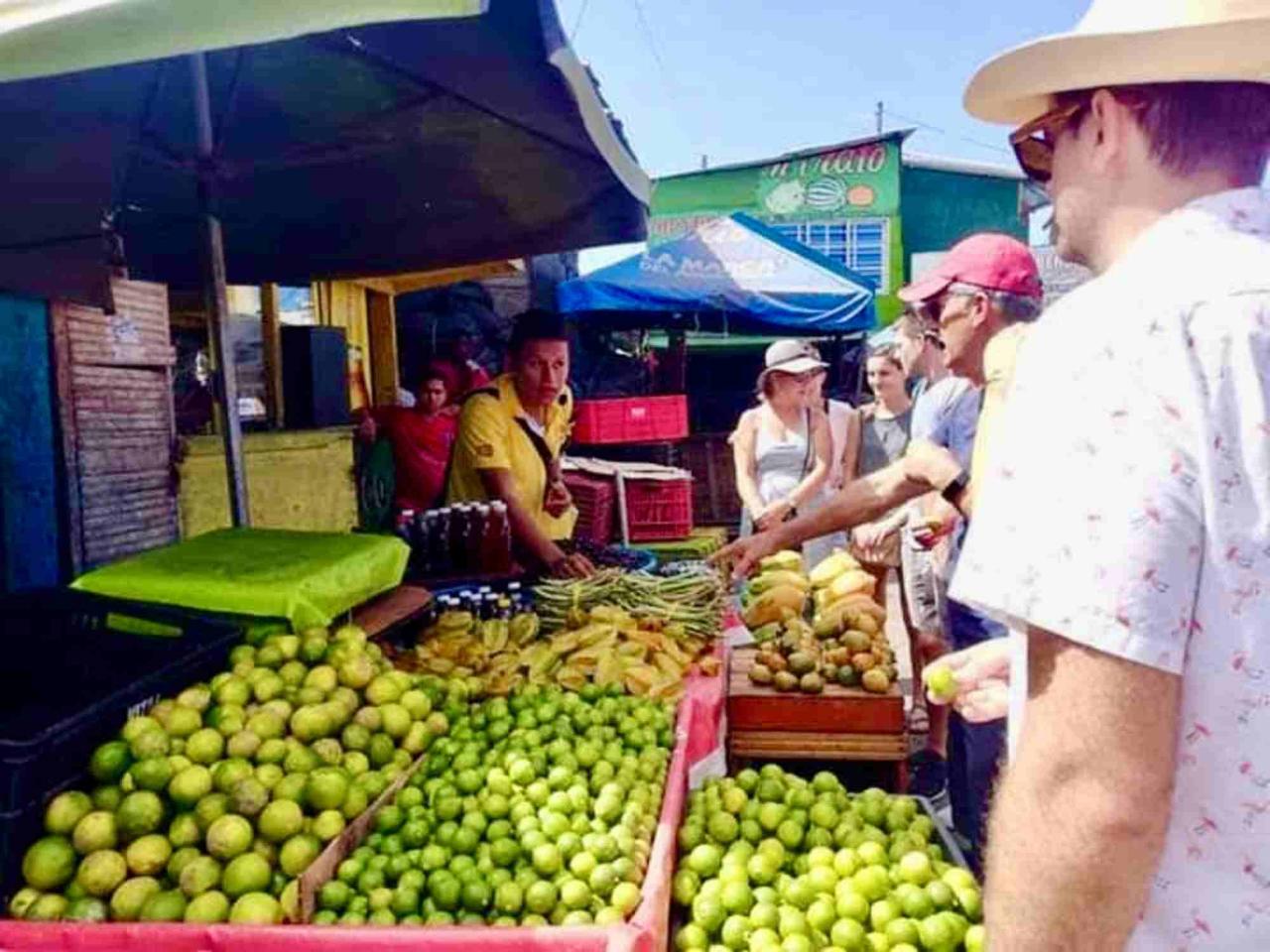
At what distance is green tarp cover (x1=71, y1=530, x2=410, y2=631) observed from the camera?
257 centimetres

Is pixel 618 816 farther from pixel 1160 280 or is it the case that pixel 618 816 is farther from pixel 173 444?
pixel 173 444

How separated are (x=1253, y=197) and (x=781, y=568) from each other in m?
3.58

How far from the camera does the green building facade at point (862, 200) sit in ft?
65.0

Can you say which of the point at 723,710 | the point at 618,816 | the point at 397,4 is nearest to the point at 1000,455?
the point at 397,4

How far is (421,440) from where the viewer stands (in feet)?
23.3

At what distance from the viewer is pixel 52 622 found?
2.49 meters

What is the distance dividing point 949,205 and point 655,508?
57.0ft

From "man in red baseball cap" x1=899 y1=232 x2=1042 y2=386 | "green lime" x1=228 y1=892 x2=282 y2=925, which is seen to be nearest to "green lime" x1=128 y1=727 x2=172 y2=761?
"green lime" x1=228 y1=892 x2=282 y2=925

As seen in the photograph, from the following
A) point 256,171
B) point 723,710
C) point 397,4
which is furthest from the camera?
point 256,171

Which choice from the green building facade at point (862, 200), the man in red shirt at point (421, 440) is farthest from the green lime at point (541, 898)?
the green building facade at point (862, 200)

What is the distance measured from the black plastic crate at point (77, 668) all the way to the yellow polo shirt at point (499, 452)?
1.71 metres

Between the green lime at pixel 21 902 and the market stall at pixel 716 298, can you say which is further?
the market stall at pixel 716 298

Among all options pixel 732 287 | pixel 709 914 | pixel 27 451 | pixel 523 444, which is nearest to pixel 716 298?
pixel 732 287

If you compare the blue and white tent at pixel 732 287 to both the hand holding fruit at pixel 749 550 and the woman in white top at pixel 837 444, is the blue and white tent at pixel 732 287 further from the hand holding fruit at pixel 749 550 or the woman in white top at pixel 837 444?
the hand holding fruit at pixel 749 550
